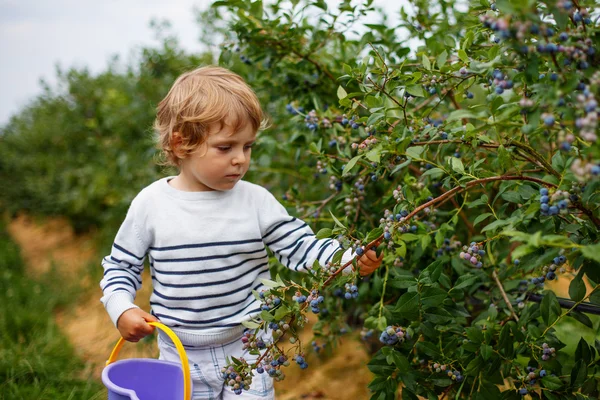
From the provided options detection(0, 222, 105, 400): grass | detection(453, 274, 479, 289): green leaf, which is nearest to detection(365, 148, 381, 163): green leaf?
detection(453, 274, 479, 289): green leaf

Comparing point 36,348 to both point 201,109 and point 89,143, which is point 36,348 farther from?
point 89,143

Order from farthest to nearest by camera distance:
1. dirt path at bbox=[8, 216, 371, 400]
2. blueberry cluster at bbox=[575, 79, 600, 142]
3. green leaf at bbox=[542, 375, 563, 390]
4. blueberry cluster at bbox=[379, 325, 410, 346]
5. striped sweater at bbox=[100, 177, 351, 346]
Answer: dirt path at bbox=[8, 216, 371, 400] → striped sweater at bbox=[100, 177, 351, 346] → blueberry cluster at bbox=[379, 325, 410, 346] → green leaf at bbox=[542, 375, 563, 390] → blueberry cluster at bbox=[575, 79, 600, 142]

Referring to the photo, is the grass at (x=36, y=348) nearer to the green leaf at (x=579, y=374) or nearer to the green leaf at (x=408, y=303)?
the green leaf at (x=408, y=303)

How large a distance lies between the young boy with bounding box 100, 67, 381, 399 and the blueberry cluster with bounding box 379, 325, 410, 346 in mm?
267

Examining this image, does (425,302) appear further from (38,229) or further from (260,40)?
(38,229)

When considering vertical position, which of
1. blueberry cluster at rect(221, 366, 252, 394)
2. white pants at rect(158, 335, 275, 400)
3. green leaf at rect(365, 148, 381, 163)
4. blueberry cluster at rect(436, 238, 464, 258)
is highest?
green leaf at rect(365, 148, 381, 163)

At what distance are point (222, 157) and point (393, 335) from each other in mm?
689

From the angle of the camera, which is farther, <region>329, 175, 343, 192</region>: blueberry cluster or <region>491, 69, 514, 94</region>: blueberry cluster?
<region>329, 175, 343, 192</region>: blueberry cluster

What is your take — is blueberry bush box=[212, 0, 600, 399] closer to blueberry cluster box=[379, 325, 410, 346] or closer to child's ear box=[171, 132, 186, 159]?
blueberry cluster box=[379, 325, 410, 346]

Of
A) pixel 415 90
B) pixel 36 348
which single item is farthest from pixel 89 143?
pixel 415 90

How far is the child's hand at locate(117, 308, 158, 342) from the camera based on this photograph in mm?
1613

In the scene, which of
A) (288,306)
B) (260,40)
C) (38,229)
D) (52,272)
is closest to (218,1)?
(260,40)

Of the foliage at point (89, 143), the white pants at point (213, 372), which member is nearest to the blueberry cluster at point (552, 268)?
the white pants at point (213, 372)

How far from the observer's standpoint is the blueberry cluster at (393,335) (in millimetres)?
1595
